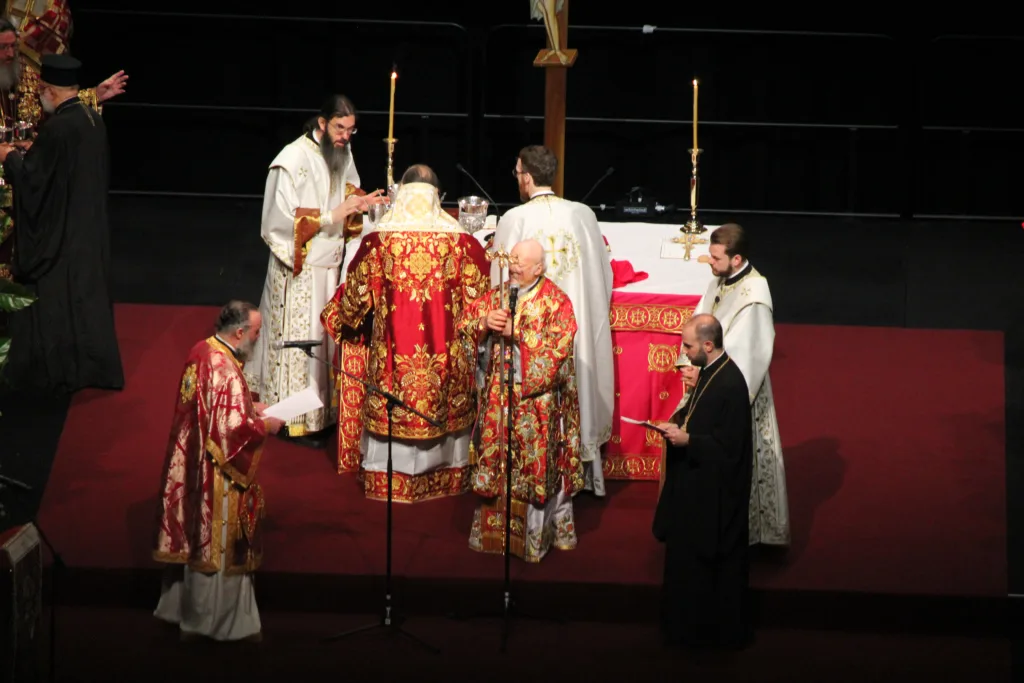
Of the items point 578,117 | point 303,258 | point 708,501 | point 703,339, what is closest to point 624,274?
point 303,258

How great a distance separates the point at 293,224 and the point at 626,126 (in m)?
5.90

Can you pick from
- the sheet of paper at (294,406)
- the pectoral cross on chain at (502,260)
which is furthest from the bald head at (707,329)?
the sheet of paper at (294,406)

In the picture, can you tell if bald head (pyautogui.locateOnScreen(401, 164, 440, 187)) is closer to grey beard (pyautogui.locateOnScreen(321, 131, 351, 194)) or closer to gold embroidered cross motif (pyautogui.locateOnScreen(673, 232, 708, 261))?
Answer: grey beard (pyautogui.locateOnScreen(321, 131, 351, 194))

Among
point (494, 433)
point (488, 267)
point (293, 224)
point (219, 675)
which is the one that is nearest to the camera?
point (219, 675)

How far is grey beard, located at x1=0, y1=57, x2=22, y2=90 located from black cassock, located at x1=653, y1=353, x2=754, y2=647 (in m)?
5.16

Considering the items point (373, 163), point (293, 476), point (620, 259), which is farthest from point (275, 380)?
point (373, 163)

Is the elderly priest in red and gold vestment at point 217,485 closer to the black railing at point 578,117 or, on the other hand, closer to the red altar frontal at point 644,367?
the red altar frontal at point 644,367

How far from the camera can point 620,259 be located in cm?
1048

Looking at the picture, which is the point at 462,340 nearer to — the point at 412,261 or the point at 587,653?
the point at 412,261

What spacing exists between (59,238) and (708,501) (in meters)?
4.55

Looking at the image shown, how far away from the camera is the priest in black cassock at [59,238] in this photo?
33.0 feet

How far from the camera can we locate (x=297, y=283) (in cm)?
1009

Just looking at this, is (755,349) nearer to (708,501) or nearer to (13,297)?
(708,501)

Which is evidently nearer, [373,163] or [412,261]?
[412,261]
